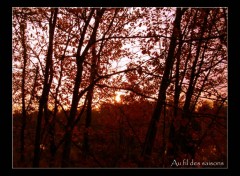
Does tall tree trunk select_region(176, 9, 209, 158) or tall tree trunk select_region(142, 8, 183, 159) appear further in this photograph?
tall tree trunk select_region(176, 9, 209, 158)

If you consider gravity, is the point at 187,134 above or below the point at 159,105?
below

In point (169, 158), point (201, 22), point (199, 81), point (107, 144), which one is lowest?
point (107, 144)

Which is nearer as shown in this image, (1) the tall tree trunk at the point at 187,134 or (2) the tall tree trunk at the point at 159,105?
(2) the tall tree trunk at the point at 159,105

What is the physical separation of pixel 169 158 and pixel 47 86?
4864 millimetres

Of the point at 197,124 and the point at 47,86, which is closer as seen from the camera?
the point at 47,86

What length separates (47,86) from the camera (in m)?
8.70

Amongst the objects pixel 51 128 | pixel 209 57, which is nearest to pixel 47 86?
pixel 51 128

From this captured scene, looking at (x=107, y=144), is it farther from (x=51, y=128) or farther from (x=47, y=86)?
(x=47, y=86)

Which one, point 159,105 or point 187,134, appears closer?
point 159,105

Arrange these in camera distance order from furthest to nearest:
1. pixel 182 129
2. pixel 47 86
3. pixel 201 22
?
pixel 201 22 < pixel 182 129 < pixel 47 86

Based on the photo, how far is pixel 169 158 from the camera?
9594 millimetres
